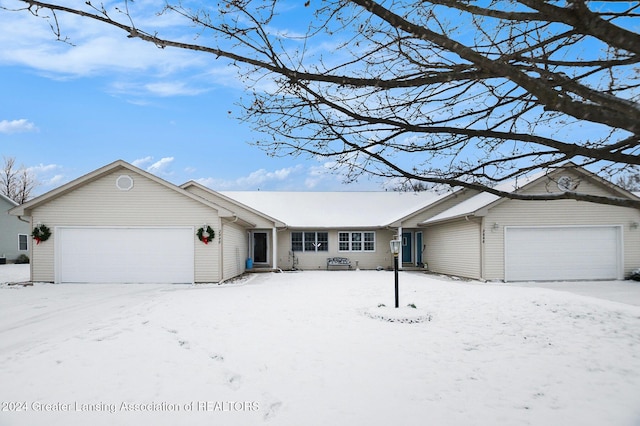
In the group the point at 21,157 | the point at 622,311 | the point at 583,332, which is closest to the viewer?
Answer: the point at 583,332

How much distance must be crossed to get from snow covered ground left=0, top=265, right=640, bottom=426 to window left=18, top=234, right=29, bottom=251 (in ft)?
79.1

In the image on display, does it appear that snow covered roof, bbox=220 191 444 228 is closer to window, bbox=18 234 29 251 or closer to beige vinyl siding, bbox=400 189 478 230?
beige vinyl siding, bbox=400 189 478 230

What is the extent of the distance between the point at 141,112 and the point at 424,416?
11.2m

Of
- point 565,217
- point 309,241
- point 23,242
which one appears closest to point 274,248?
point 309,241

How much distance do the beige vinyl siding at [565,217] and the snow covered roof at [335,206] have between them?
617 cm

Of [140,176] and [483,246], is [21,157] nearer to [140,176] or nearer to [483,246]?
[140,176]

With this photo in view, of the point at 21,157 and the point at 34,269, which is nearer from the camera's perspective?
the point at 34,269

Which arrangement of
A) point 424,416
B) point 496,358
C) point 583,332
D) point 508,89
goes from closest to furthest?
point 424,416
point 508,89
point 496,358
point 583,332

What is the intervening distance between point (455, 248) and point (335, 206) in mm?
9124

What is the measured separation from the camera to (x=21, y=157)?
143ft

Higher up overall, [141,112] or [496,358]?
[141,112]

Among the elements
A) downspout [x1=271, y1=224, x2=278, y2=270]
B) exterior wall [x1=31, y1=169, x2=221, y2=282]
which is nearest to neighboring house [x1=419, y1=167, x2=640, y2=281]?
downspout [x1=271, y1=224, x2=278, y2=270]

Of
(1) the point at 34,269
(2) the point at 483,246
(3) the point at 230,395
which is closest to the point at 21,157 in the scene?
(1) the point at 34,269

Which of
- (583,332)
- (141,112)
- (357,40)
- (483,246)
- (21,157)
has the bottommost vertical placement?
(583,332)
